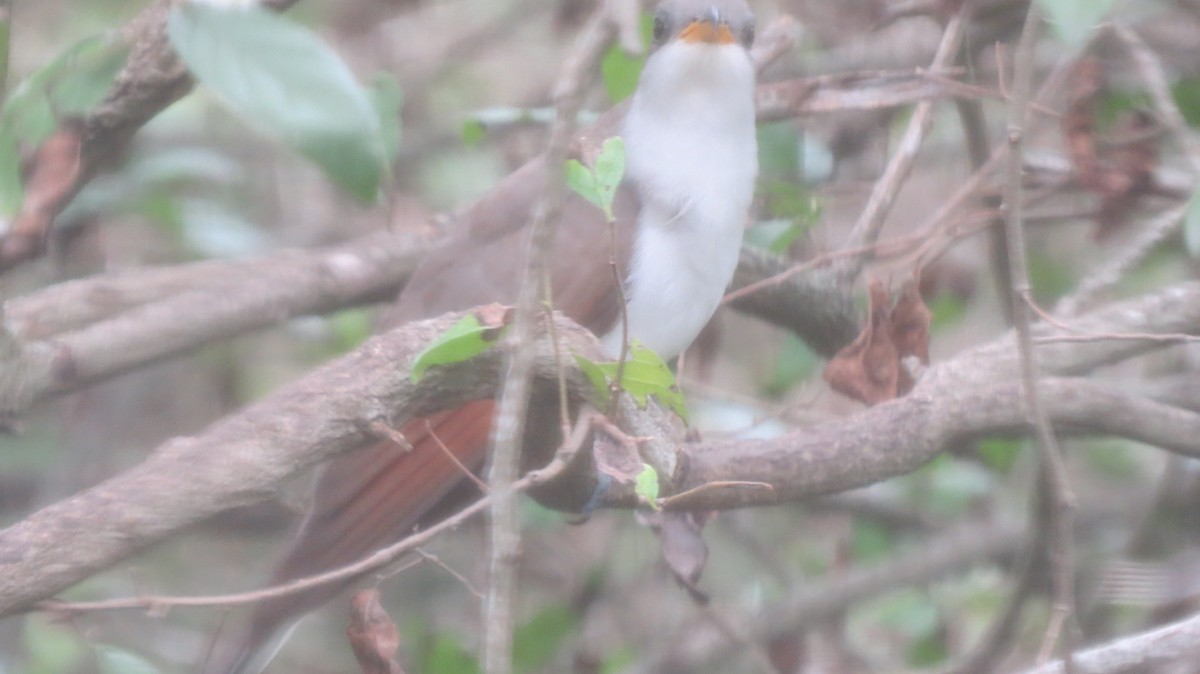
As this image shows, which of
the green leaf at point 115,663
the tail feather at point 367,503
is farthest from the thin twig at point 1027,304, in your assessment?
the green leaf at point 115,663

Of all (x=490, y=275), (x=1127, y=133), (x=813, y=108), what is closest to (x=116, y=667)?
(x=490, y=275)

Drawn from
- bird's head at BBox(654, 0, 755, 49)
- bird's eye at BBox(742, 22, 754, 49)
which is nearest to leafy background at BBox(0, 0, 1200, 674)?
bird's head at BBox(654, 0, 755, 49)

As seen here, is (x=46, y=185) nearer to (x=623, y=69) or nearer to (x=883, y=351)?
(x=623, y=69)

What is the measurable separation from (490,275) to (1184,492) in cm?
186

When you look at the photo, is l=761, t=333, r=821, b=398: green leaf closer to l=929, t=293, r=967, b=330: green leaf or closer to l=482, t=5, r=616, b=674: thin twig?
l=929, t=293, r=967, b=330: green leaf

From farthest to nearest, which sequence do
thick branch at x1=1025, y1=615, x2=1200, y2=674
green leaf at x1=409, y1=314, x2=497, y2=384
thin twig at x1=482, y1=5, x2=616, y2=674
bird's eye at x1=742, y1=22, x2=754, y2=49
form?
bird's eye at x1=742, y1=22, x2=754, y2=49 < thick branch at x1=1025, y1=615, x2=1200, y2=674 < green leaf at x1=409, y1=314, x2=497, y2=384 < thin twig at x1=482, y1=5, x2=616, y2=674

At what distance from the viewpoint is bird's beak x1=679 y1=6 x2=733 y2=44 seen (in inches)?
119

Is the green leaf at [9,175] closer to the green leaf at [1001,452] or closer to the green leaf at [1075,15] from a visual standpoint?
the green leaf at [1075,15]

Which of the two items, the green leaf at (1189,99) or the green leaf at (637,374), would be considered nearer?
the green leaf at (637,374)

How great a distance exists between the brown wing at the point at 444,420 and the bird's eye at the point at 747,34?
0.41m

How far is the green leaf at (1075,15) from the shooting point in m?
1.73

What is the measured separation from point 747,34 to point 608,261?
2.01ft

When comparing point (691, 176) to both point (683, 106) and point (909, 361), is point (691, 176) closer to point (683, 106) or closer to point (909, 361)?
point (683, 106)

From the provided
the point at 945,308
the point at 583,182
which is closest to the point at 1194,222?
the point at 583,182
